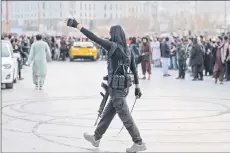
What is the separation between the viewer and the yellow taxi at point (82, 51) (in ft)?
142

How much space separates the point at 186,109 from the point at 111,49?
5970 millimetres

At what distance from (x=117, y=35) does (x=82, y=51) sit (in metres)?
34.4

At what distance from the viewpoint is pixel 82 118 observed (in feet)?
42.3

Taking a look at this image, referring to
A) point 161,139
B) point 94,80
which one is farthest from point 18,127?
point 94,80

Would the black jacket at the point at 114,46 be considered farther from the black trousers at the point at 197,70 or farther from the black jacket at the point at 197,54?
the black trousers at the point at 197,70

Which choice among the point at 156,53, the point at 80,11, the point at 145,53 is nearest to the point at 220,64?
the point at 145,53

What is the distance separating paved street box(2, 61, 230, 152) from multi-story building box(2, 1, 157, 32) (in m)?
87.7

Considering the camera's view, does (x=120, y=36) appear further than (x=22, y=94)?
No

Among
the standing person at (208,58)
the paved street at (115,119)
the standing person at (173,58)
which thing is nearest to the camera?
the paved street at (115,119)

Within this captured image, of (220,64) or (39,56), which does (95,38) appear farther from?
(220,64)

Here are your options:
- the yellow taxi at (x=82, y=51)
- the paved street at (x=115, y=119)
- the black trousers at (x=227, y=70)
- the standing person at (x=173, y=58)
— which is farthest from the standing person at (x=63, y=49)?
the paved street at (x=115, y=119)

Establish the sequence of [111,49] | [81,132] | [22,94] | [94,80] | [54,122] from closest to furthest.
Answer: [111,49] → [81,132] → [54,122] → [22,94] → [94,80]

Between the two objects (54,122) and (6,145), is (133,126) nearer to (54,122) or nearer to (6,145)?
(6,145)

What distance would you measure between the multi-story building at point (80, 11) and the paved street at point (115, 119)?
87678 mm
